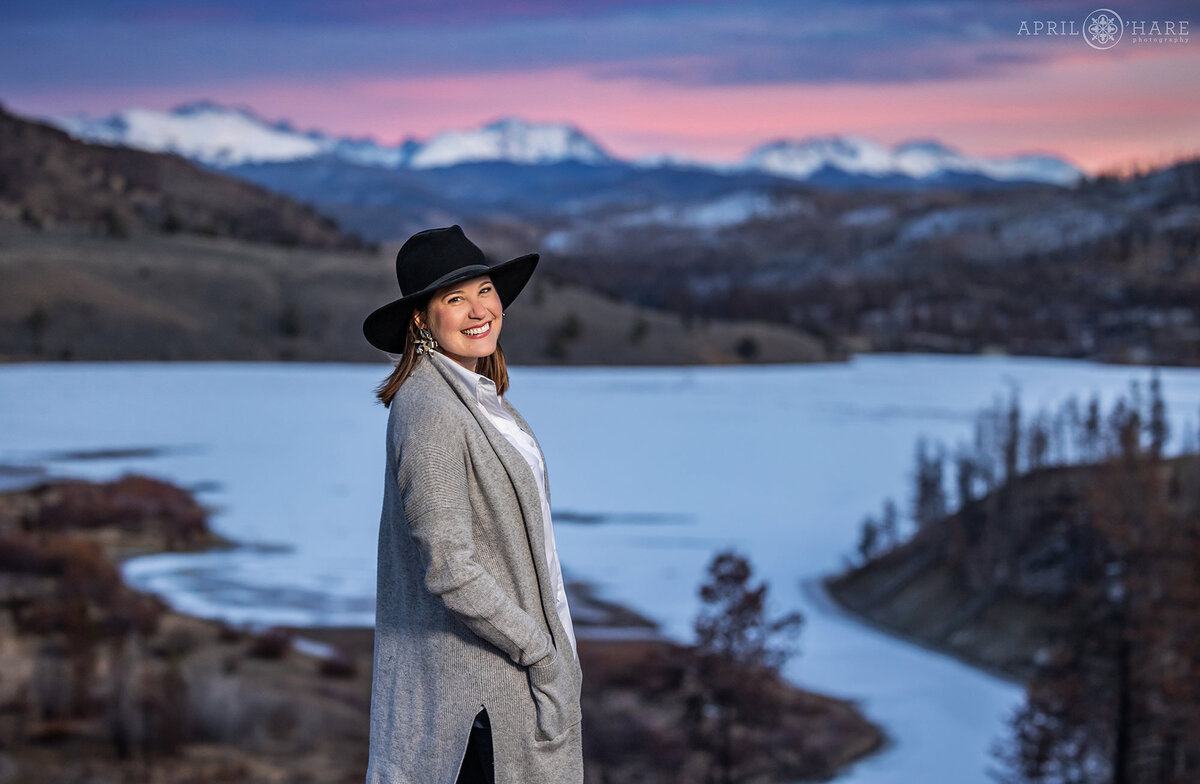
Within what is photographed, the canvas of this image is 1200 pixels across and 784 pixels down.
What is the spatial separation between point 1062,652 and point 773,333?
1686 inches

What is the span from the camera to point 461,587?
198cm

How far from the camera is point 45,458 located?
75.7ft

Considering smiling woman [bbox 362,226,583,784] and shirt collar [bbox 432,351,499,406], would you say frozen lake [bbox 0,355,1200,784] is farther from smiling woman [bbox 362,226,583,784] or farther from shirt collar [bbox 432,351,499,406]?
shirt collar [bbox 432,351,499,406]

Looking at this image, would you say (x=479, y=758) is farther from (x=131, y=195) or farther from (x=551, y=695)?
(x=131, y=195)

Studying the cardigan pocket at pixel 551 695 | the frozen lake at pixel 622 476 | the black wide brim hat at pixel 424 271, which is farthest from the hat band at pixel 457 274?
the frozen lake at pixel 622 476

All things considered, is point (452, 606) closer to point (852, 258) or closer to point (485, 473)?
point (485, 473)

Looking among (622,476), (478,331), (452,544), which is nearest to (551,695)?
(452,544)

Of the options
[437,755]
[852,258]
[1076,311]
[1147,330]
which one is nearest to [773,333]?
[1147,330]

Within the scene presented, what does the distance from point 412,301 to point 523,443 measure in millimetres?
311

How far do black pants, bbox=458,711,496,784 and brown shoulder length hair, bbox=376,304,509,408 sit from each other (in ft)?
1.87

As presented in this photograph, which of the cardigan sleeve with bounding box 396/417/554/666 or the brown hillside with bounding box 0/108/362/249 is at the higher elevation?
the brown hillside with bounding box 0/108/362/249

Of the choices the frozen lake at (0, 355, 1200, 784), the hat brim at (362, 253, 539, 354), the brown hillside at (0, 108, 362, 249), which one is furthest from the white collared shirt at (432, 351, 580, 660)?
the brown hillside at (0, 108, 362, 249)

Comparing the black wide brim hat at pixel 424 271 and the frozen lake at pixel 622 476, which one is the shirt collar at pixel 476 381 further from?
the frozen lake at pixel 622 476

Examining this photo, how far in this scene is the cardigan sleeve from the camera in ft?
6.52
